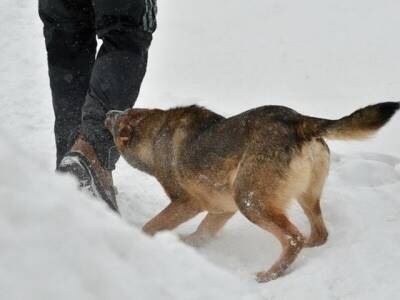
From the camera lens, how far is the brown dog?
10.9 ft

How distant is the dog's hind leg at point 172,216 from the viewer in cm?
379

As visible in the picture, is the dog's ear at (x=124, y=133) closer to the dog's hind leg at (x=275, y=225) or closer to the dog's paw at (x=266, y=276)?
the dog's hind leg at (x=275, y=225)

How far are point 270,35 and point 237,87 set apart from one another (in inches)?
56.4

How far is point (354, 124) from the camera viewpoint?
10.8ft

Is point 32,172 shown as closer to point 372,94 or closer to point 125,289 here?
point 125,289

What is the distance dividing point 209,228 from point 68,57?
157cm

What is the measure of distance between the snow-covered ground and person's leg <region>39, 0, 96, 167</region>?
0.51 metres

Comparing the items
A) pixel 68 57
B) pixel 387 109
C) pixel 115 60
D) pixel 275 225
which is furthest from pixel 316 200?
pixel 68 57

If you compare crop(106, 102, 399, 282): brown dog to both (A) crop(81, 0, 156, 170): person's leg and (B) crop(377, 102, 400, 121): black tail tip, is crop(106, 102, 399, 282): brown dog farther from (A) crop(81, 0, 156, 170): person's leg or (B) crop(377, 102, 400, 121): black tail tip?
(A) crop(81, 0, 156, 170): person's leg

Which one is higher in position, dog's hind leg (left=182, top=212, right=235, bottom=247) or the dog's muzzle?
the dog's muzzle

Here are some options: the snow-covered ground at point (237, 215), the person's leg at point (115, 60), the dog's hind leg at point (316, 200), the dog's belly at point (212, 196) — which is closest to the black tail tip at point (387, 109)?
the dog's hind leg at point (316, 200)

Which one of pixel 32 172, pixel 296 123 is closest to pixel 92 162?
pixel 296 123

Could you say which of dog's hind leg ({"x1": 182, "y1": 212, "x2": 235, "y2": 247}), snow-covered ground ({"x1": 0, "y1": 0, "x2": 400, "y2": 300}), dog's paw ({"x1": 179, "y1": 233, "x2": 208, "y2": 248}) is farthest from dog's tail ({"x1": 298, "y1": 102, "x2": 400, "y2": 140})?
dog's paw ({"x1": 179, "y1": 233, "x2": 208, "y2": 248})

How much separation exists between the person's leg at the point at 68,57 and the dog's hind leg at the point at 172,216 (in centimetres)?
80
